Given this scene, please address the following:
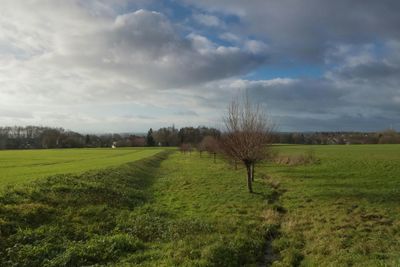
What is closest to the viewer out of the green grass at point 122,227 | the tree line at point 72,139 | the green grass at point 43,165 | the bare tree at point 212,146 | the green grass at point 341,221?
the green grass at point 122,227

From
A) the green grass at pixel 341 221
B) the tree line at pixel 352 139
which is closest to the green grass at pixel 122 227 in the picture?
the green grass at pixel 341 221

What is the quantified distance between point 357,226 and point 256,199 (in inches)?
380

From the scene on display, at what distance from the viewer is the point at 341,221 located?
792 inches

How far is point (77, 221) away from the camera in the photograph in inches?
727

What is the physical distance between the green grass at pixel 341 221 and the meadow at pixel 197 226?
0.05 metres

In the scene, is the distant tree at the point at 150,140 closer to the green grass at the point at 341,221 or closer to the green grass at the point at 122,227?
the green grass at the point at 341,221

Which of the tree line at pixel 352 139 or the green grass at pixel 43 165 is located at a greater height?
the tree line at pixel 352 139

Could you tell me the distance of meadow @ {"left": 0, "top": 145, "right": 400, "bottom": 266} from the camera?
45.6ft

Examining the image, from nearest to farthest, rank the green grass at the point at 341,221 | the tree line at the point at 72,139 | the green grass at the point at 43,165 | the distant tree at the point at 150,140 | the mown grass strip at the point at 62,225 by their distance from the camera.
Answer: the mown grass strip at the point at 62,225 < the green grass at the point at 341,221 < the green grass at the point at 43,165 < the tree line at the point at 72,139 < the distant tree at the point at 150,140

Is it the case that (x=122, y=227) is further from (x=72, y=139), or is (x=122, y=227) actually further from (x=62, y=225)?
(x=72, y=139)

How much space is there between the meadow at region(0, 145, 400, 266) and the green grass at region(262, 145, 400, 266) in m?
0.05

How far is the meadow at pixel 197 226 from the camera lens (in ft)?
45.6

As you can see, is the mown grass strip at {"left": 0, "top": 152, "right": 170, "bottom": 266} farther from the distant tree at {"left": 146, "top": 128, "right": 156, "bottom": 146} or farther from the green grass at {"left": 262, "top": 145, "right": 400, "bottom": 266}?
the distant tree at {"left": 146, "top": 128, "right": 156, "bottom": 146}

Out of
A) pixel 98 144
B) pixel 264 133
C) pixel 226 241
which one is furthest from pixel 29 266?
pixel 98 144
